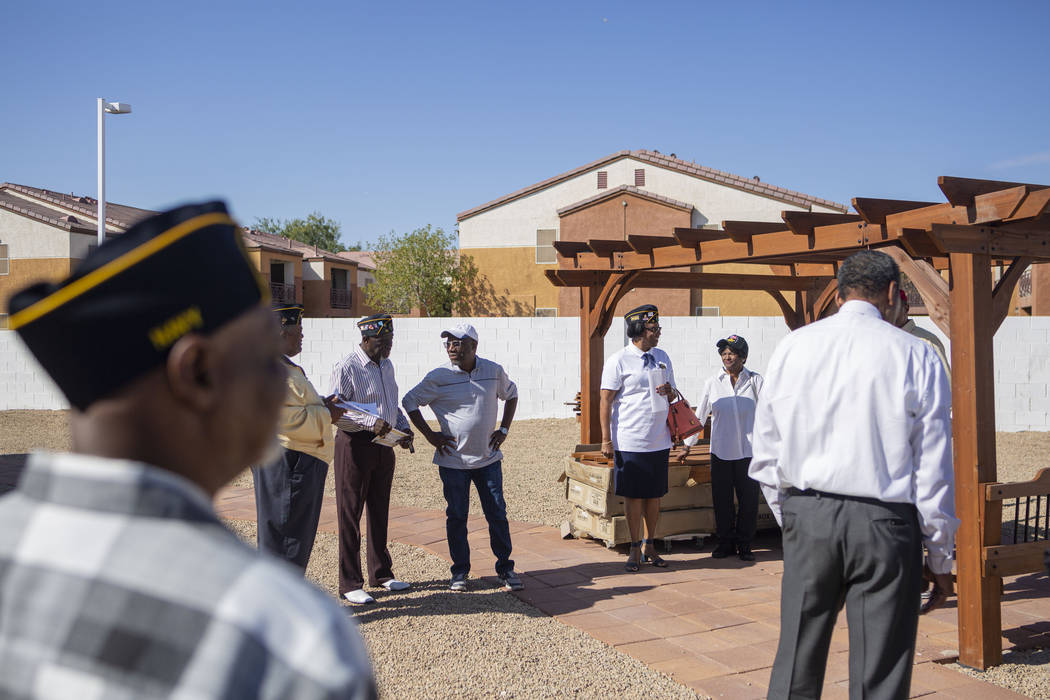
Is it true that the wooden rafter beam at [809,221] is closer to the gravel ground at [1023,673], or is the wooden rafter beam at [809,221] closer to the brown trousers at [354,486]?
the gravel ground at [1023,673]

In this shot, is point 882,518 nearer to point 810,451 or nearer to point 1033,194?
point 810,451

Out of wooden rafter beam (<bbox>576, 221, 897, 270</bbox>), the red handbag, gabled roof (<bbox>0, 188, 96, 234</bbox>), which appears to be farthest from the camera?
gabled roof (<bbox>0, 188, 96, 234</bbox>)

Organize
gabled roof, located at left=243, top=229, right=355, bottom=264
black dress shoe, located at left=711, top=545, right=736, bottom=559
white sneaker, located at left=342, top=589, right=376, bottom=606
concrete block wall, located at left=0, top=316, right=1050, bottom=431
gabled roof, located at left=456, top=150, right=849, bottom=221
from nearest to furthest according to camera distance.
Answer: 1. white sneaker, located at left=342, top=589, right=376, bottom=606
2. black dress shoe, located at left=711, top=545, right=736, bottom=559
3. concrete block wall, located at left=0, top=316, right=1050, bottom=431
4. gabled roof, located at left=456, top=150, right=849, bottom=221
5. gabled roof, located at left=243, top=229, right=355, bottom=264

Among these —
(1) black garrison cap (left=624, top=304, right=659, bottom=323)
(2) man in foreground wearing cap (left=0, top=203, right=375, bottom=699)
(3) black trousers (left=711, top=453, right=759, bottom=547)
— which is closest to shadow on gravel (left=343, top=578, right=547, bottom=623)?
(3) black trousers (left=711, top=453, right=759, bottom=547)

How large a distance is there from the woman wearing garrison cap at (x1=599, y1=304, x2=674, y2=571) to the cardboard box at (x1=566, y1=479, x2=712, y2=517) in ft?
1.11

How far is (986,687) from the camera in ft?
13.1

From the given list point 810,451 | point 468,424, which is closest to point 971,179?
point 810,451

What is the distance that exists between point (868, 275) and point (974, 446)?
6.12 ft

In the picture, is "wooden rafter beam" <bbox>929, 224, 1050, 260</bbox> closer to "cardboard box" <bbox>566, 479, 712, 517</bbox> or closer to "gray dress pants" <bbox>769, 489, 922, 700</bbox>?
"gray dress pants" <bbox>769, 489, 922, 700</bbox>

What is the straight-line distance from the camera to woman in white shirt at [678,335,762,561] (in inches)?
259

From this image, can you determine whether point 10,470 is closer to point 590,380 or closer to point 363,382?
point 363,382

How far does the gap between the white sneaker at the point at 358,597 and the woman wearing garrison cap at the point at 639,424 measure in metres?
1.99

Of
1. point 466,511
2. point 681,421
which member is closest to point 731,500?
point 681,421

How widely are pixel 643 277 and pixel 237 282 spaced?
770 cm
